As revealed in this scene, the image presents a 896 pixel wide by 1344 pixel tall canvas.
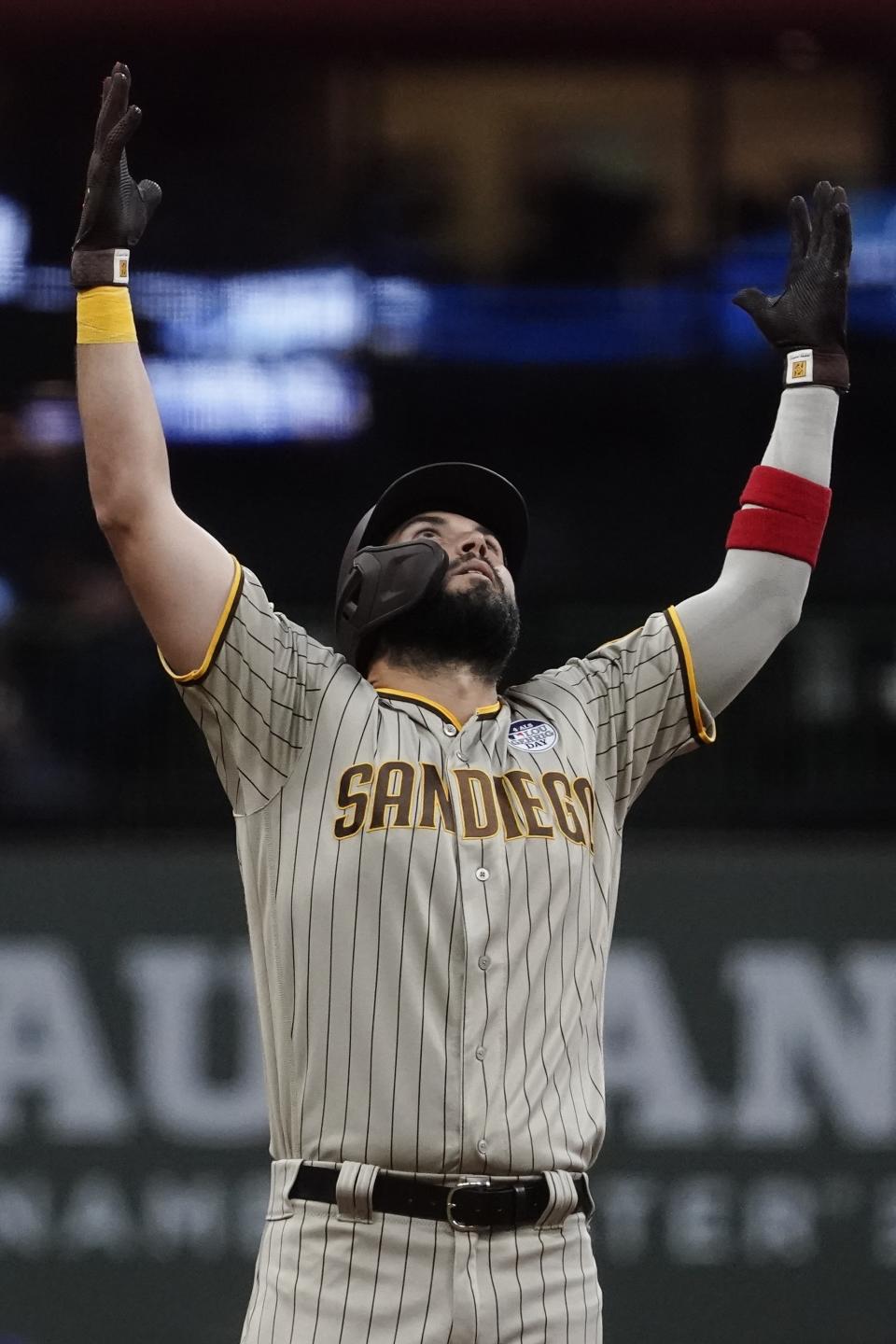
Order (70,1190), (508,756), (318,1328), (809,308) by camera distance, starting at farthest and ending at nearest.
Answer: (70,1190)
(809,308)
(508,756)
(318,1328)

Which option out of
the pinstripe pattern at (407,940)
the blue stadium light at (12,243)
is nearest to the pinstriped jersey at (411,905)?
the pinstripe pattern at (407,940)

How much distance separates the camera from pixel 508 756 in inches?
119

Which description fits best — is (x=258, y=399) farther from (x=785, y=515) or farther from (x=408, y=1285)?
(x=408, y=1285)

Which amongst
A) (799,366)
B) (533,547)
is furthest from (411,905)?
(533,547)

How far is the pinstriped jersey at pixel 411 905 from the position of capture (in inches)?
109

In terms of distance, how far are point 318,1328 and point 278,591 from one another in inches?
106

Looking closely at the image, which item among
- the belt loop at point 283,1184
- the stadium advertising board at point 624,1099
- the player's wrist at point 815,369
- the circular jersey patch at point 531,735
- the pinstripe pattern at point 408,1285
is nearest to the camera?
the pinstripe pattern at point 408,1285

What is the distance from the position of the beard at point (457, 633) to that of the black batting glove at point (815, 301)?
611 millimetres

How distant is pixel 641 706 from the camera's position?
315 centimetres

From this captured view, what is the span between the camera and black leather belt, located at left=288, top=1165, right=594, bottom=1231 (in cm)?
273

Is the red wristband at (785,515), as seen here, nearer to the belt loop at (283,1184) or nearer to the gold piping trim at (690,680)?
the gold piping trim at (690,680)

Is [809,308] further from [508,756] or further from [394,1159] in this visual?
[394,1159]

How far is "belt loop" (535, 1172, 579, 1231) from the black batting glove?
4.20ft

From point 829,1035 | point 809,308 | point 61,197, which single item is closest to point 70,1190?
point 829,1035
